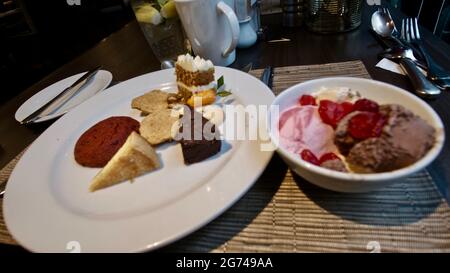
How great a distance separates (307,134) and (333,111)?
78mm

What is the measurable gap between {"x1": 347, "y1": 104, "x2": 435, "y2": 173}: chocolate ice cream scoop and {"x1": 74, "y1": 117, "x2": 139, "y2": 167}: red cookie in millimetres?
632

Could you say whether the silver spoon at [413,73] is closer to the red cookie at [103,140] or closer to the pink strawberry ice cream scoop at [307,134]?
the pink strawberry ice cream scoop at [307,134]

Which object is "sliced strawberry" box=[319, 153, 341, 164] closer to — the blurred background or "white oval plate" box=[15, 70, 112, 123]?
"white oval plate" box=[15, 70, 112, 123]

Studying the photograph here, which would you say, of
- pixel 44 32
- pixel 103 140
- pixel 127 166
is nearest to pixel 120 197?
pixel 127 166

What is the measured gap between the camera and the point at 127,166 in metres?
0.67

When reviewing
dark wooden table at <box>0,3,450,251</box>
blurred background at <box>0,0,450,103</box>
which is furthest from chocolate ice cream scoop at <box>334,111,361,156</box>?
blurred background at <box>0,0,450,103</box>

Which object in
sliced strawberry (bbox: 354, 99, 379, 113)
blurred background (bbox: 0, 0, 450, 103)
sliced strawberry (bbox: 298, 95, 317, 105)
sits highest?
sliced strawberry (bbox: 354, 99, 379, 113)

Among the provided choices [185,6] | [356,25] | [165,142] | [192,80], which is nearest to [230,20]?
[185,6]

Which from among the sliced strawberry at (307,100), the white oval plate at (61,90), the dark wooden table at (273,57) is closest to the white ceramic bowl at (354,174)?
the sliced strawberry at (307,100)

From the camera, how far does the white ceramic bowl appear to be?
0.44m
